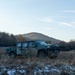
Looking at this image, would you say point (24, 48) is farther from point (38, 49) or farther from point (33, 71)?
point (33, 71)

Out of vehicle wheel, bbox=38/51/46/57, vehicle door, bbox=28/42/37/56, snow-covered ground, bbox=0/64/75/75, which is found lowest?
snow-covered ground, bbox=0/64/75/75

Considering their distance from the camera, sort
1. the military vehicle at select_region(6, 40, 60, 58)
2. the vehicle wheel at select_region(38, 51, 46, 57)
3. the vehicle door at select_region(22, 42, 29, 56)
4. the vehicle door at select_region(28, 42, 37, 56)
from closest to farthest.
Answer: the vehicle door at select_region(28, 42, 37, 56) < the military vehicle at select_region(6, 40, 60, 58) < the vehicle wheel at select_region(38, 51, 46, 57) < the vehicle door at select_region(22, 42, 29, 56)

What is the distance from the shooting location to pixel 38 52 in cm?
2441

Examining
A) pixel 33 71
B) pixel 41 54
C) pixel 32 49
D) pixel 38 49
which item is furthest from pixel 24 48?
pixel 33 71

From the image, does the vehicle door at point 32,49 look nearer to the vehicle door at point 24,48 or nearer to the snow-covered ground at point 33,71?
Answer: the vehicle door at point 24,48

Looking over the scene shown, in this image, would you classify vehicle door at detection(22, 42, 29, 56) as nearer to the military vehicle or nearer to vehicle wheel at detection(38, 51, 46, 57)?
the military vehicle

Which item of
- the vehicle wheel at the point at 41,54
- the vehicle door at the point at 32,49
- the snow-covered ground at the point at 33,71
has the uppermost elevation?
the vehicle door at the point at 32,49

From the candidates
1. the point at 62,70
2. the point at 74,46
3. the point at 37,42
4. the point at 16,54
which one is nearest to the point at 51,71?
the point at 62,70

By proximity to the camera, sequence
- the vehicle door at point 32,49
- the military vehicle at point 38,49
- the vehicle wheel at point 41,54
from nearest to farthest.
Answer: the vehicle door at point 32,49 < the military vehicle at point 38,49 < the vehicle wheel at point 41,54

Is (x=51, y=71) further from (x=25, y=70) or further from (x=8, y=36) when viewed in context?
(x=8, y=36)

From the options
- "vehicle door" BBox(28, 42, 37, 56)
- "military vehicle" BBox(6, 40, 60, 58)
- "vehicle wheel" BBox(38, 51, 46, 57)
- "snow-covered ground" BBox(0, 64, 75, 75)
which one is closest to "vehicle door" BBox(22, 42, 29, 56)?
"military vehicle" BBox(6, 40, 60, 58)

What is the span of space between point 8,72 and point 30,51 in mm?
10948

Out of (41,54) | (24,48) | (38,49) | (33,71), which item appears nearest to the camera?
(33,71)

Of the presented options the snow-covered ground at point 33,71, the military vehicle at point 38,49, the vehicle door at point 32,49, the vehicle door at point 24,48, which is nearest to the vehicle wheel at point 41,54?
the military vehicle at point 38,49
